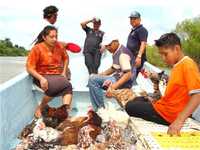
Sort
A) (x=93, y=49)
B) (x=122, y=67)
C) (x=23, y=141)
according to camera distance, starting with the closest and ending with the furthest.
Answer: (x=23, y=141)
(x=122, y=67)
(x=93, y=49)

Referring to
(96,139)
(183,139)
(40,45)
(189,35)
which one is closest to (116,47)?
(40,45)

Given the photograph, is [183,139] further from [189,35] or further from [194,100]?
[189,35]

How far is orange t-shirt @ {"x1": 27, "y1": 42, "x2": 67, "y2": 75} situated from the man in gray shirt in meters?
1.62

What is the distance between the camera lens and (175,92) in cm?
423

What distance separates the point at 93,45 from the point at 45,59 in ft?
6.29

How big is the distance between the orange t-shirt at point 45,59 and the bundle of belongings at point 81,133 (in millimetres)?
1039

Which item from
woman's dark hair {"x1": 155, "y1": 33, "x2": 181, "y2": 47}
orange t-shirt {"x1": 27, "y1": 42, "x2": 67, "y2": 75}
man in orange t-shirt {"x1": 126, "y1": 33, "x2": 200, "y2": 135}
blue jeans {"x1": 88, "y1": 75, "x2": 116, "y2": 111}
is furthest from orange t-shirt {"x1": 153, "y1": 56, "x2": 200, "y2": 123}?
orange t-shirt {"x1": 27, "y1": 42, "x2": 67, "y2": 75}

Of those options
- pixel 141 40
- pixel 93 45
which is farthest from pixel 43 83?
pixel 93 45

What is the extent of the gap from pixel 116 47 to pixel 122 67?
29cm

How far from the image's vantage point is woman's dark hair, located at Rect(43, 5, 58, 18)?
6.54 metres

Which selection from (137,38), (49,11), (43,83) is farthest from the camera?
(137,38)

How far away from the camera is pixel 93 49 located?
8.02 metres

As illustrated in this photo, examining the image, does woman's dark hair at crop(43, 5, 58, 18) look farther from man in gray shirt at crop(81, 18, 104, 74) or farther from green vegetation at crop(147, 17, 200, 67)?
green vegetation at crop(147, 17, 200, 67)

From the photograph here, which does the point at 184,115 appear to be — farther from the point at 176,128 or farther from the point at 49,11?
the point at 49,11
